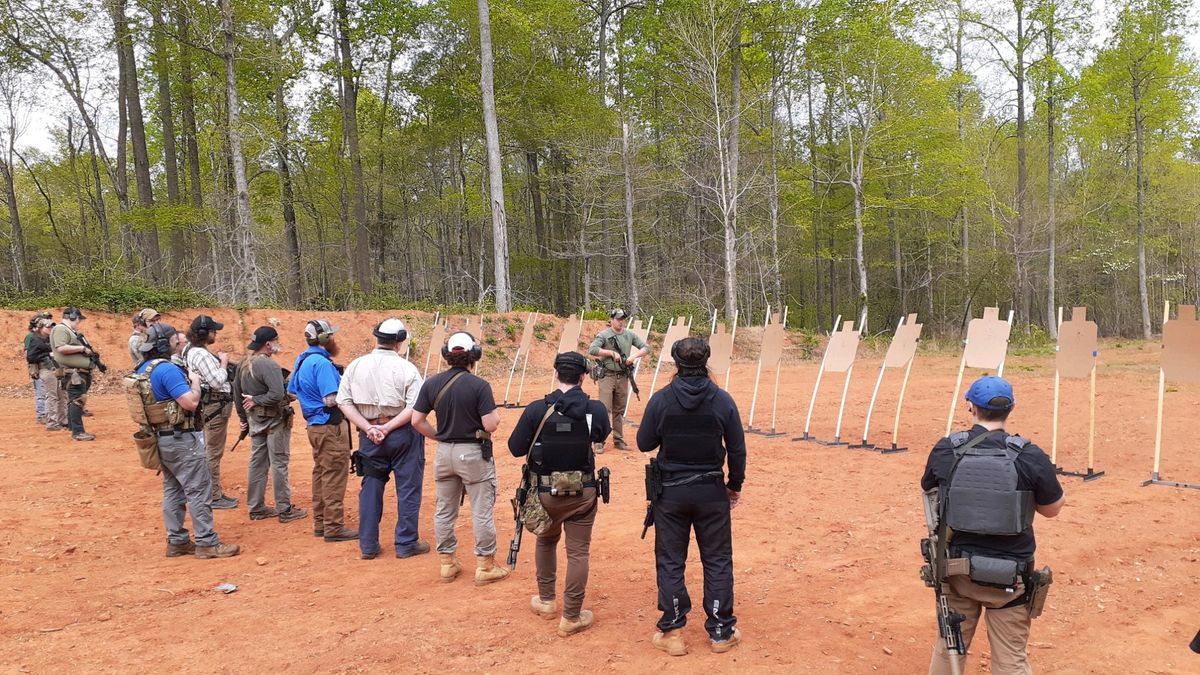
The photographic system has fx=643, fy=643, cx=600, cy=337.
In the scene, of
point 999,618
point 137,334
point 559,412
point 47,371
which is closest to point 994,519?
point 999,618

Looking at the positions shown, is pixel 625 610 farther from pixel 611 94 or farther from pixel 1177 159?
pixel 1177 159

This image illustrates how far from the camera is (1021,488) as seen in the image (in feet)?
9.11

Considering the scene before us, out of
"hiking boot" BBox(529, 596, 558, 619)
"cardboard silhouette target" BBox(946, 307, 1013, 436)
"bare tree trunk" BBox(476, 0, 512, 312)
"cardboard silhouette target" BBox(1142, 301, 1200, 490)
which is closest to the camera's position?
"hiking boot" BBox(529, 596, 558, 619)

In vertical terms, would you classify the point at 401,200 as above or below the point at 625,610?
above

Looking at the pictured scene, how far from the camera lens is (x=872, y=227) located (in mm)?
29703

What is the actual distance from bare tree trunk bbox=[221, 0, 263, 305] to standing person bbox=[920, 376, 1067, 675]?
19.0 metres

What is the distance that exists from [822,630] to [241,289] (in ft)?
63.2

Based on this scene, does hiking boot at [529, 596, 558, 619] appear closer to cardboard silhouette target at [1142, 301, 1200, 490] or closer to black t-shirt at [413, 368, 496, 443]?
black t-shirt at [413, 368, 496, 443]

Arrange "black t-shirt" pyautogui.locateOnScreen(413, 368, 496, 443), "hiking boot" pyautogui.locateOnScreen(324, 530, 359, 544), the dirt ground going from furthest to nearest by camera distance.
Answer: "hiking boot" pyautogui.locateOnScreen(324, 530, 359, 544)
"black t-shirt" pyautogui.locateOnScreen(413, 368, 496, 443)
the dirt ground

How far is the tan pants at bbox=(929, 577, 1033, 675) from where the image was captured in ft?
9.29

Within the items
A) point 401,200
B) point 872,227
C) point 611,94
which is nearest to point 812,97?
point 872,227

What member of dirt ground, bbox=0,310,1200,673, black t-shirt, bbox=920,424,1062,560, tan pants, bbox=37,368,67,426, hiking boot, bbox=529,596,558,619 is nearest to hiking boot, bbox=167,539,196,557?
dirt ground, bbox=0,310,1200,673

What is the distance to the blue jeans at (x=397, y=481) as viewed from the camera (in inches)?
205

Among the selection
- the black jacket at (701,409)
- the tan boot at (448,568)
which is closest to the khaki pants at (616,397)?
the tan boot at (448,568)
